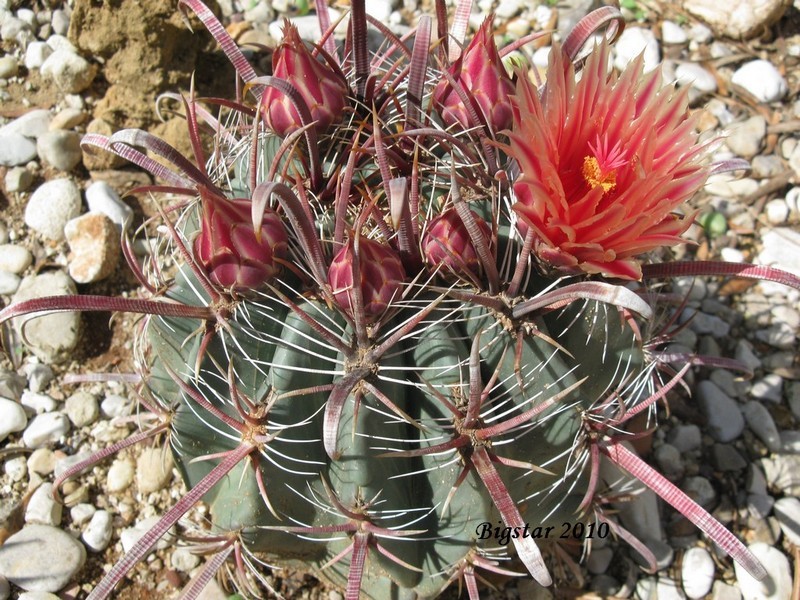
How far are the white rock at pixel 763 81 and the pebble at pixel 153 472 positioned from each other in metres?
2.42

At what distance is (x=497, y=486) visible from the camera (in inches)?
50.4

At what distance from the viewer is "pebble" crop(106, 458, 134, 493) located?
6.83 feet

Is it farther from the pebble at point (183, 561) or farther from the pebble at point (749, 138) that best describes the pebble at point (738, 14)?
the pebble at point (183, 561)

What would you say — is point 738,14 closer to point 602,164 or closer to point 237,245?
point 602,164

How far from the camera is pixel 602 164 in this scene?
1283 millimetres

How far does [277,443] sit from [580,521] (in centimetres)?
77

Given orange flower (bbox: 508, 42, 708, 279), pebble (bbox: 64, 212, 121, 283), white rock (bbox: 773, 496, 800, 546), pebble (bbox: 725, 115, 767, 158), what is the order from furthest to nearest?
pebble (bbox: 725, 115, 767, 158) < pebble (bbox: 64, 212, 121, 283) < white rock (bbox: 773, 496, 800, 546) < orange flower (bbox: 508, 42, 708, 279)

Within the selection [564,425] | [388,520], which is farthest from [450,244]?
[388,520]

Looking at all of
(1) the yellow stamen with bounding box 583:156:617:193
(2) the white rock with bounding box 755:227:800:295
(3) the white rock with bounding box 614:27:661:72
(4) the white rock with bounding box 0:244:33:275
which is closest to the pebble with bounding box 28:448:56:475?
(4) the white rock with bounding box 0:244:33:275

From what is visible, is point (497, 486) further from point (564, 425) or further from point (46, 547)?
point (46, 547)

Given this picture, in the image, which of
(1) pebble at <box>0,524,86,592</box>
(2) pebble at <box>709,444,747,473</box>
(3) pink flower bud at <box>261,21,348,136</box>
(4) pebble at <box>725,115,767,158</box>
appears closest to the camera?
(3) pink flower bud at <box>261,21,348,136</box>

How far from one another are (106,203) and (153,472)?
89cm

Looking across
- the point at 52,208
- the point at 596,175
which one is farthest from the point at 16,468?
the point at 596,175

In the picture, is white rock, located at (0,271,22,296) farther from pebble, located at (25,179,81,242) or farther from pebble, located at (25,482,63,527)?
pebble, located at (25,482,63,527)
